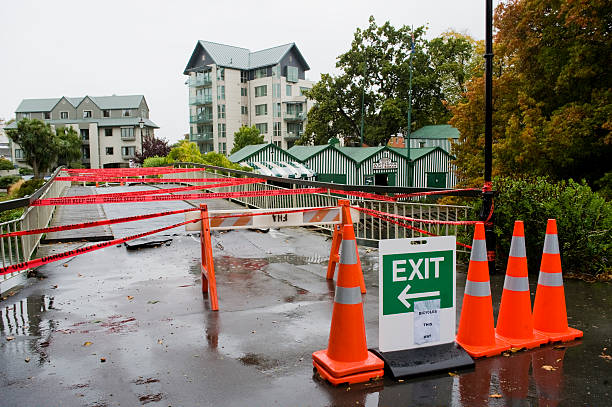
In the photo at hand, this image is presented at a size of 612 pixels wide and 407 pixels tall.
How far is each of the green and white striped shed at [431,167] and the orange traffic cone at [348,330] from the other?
43.3 m

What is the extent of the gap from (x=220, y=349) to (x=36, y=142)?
78839 millimetres

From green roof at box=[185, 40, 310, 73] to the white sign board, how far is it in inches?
3270

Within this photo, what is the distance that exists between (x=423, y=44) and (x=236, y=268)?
53751 millimetres

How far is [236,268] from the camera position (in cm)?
836

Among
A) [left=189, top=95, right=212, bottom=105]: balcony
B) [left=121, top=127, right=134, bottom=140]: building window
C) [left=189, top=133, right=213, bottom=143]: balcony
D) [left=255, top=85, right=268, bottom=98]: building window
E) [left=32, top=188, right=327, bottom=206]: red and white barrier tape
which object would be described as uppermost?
[left=255, top=85, right=268, bottom=98]: building window

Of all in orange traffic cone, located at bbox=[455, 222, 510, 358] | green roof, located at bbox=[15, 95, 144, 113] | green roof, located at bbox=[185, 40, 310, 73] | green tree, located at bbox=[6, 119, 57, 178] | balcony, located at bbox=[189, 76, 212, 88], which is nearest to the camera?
orange traffic cone, located at bbox=[455, 222, 510, 358]

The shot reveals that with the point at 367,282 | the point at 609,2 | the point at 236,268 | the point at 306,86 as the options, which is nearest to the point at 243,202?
the point at 236,268

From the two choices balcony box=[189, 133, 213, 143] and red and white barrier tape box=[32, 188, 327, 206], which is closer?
red and white barrier tape box=[32, 188, 327, 206]

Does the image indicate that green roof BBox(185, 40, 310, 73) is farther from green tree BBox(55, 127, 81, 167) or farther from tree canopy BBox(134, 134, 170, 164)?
green tree BBox(55, 127, 81, 167)

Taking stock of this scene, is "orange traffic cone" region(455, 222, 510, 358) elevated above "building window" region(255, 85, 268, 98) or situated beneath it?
situated beneath

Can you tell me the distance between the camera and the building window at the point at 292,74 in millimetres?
86312

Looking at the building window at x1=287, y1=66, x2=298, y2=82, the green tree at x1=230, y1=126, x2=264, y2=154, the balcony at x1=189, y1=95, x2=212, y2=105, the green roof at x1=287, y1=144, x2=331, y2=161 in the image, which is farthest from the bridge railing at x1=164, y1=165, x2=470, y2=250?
the building window at x1=287, y1=66, x2=298, y2=82

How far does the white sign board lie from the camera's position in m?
4.32

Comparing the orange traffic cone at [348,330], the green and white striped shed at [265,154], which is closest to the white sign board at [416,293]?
the orange traffic cone at [348,330]
